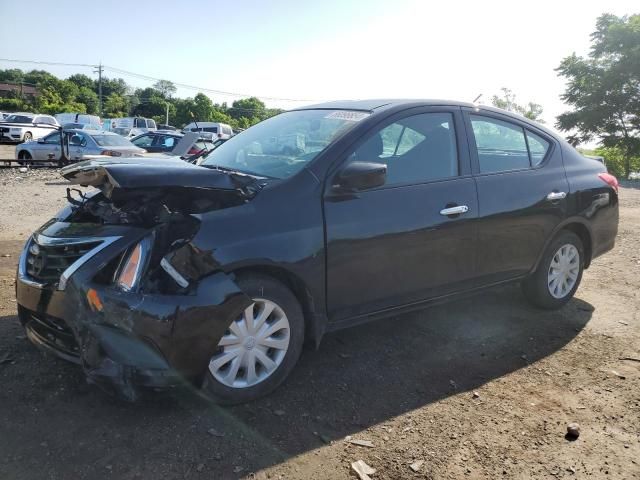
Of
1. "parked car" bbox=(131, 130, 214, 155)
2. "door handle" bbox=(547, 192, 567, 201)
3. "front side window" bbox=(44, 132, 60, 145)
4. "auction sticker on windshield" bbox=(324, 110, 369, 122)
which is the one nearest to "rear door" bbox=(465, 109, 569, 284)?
"door handle" bbox=(547, 192, 567, 201)

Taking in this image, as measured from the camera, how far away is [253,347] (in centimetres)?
294

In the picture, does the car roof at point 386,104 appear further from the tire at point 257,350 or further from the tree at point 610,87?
the tree at point 610,87

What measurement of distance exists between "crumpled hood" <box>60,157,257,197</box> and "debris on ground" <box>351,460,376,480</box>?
61.2 inches

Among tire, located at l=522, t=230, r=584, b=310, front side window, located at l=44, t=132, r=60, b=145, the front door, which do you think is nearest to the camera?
the front door

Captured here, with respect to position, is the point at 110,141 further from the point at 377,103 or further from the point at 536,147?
the point at 536,147

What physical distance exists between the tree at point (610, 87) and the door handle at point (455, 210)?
27.6 m

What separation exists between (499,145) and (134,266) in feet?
9.76

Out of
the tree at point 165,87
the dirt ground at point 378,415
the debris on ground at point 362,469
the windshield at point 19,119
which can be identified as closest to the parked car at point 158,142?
the dirt ground at point 378,415

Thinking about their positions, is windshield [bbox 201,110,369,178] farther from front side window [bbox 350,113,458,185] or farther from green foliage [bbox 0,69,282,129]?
green foliage [bbox 0,69,282,129]

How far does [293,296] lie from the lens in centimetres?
306

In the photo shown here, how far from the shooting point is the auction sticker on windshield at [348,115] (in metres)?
3.57

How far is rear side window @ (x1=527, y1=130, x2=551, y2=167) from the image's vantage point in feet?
14.5

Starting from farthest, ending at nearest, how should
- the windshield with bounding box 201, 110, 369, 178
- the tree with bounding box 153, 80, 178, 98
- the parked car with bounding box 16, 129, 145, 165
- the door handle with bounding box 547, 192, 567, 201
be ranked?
the tree with bounding box 153, 80, 178, 98 < the parked car with bounding box 16, 129, 145, 165 < the door handle with bounding box 547, 192, 567, 201 < the windshield with bounding box 201, 110, 369, 178

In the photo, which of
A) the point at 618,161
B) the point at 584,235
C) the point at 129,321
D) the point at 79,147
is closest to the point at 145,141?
the point at 79,147
